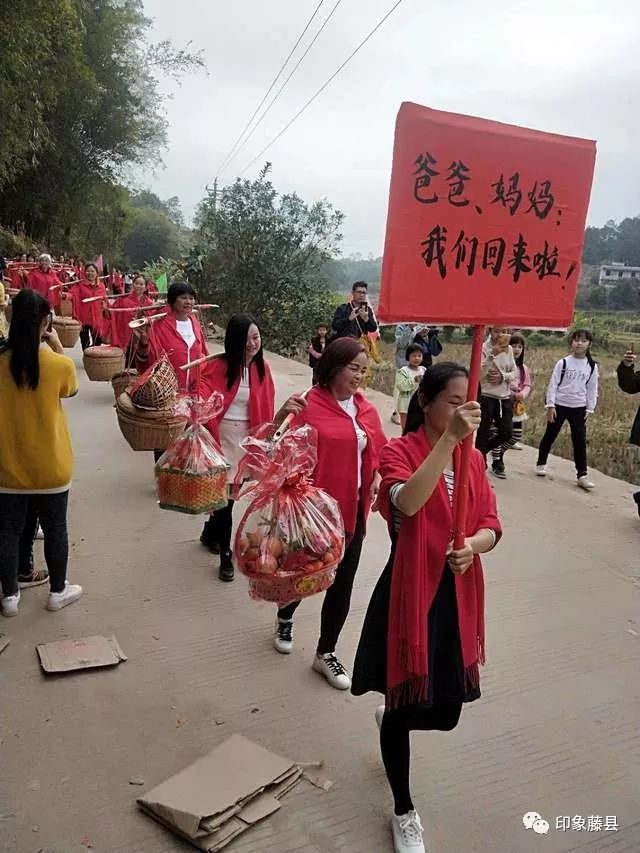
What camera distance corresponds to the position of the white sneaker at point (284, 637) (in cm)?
329

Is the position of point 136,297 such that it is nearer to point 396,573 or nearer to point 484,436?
point 484,436

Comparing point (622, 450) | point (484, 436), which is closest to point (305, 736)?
point (484, 436)

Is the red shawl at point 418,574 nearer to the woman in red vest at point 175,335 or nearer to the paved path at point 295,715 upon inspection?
the paved path at point 295,715

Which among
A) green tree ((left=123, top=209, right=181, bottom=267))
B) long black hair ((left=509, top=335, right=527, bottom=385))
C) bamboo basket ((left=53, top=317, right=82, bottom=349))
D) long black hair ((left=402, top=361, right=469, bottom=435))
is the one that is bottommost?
bamboo basket ((left=53, top=317, right=82, bottom=349))

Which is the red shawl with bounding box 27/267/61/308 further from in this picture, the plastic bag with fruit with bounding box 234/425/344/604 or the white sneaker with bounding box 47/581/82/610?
the plastic bag with fruit with bounding box 234/425/344/604

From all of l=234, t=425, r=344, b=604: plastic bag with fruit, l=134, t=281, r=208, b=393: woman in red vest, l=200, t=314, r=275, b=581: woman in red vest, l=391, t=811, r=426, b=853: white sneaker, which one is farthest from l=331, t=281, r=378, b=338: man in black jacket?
l=391, t=811, r=426, b=853: white sneaker

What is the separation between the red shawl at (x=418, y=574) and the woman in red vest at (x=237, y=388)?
1867mm

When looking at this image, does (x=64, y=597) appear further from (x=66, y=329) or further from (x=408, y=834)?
(x=66, y=329)

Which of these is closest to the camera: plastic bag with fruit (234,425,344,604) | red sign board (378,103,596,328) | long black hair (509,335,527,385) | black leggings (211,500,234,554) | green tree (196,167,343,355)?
red sign board (378,103,596,328)

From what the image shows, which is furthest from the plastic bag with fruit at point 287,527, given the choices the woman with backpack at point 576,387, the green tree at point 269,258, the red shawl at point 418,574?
the green tree at point 269,258

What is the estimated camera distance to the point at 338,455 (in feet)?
9.61

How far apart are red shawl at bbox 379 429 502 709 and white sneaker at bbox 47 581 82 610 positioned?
2114mm

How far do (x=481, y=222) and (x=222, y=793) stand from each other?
6.99ft

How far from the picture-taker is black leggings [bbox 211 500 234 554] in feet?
13.5
